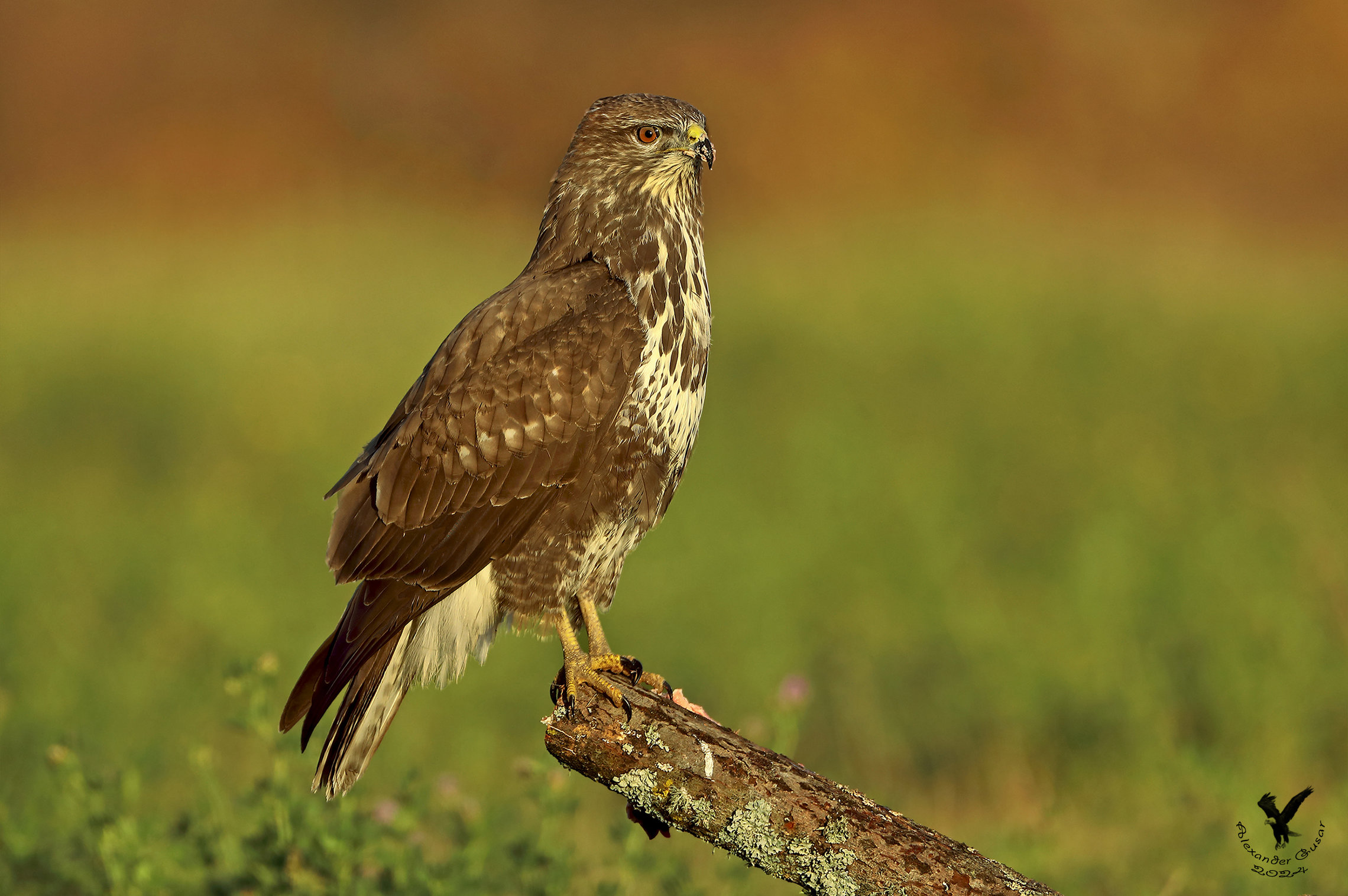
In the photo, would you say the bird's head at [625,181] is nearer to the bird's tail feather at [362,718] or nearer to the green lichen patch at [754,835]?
the bird's tail feather at [362,718]

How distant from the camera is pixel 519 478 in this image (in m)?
3.38

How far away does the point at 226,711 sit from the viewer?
6426 millimetres

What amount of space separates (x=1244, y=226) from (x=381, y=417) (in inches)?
468

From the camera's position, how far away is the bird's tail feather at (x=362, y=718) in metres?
3.29

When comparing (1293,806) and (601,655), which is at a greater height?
(601,655)

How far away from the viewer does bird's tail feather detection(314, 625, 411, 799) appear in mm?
3289

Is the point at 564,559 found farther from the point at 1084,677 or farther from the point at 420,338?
the point at 420,338

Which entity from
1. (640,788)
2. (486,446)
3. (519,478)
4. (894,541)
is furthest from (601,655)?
(894,541)

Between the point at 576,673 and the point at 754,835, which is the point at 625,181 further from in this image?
the point at 754,835

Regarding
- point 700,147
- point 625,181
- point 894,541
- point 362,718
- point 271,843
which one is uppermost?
point 894,541

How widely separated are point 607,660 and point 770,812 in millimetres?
930

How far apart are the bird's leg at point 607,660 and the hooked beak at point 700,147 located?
1230 millimetres

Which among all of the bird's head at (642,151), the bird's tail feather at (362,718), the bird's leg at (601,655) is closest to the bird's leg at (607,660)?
the bird's leg at (601,655)

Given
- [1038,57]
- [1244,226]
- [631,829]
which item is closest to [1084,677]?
[631,829]
